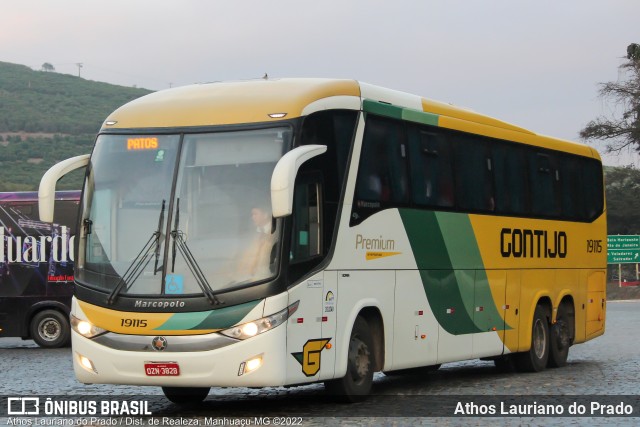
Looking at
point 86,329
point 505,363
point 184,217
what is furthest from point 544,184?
point 86,329

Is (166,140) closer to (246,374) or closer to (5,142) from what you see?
(246,374)

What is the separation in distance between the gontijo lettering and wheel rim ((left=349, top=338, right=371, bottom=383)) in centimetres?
298

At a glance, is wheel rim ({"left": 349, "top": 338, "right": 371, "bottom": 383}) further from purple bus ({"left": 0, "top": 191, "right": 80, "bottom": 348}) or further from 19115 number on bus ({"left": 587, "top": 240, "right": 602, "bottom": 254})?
purple bus ({"left": 0, "top": 191, "right": 80, "bottom": 348})

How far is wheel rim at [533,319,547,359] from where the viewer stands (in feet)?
65.3

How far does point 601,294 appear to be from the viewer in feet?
Result: 73.6

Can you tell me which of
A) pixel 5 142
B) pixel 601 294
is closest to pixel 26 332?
pixel 601 294

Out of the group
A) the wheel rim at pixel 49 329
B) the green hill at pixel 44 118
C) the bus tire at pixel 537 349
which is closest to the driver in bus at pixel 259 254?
the bus tire at pixel 537 349

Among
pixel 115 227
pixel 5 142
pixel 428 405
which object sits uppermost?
pixel 5 142

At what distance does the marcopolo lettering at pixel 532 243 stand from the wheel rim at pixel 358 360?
15.2ft

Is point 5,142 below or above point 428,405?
above

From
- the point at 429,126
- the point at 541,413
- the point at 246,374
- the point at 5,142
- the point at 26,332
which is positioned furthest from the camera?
the point at 5,142

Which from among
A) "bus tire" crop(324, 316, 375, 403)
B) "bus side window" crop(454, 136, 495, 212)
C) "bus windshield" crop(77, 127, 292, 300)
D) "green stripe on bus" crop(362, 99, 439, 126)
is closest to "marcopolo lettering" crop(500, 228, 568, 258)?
"bus side window" crop(454, 136, 495, 212)

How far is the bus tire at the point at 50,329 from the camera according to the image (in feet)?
85.8

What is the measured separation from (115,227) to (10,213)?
1339cm
